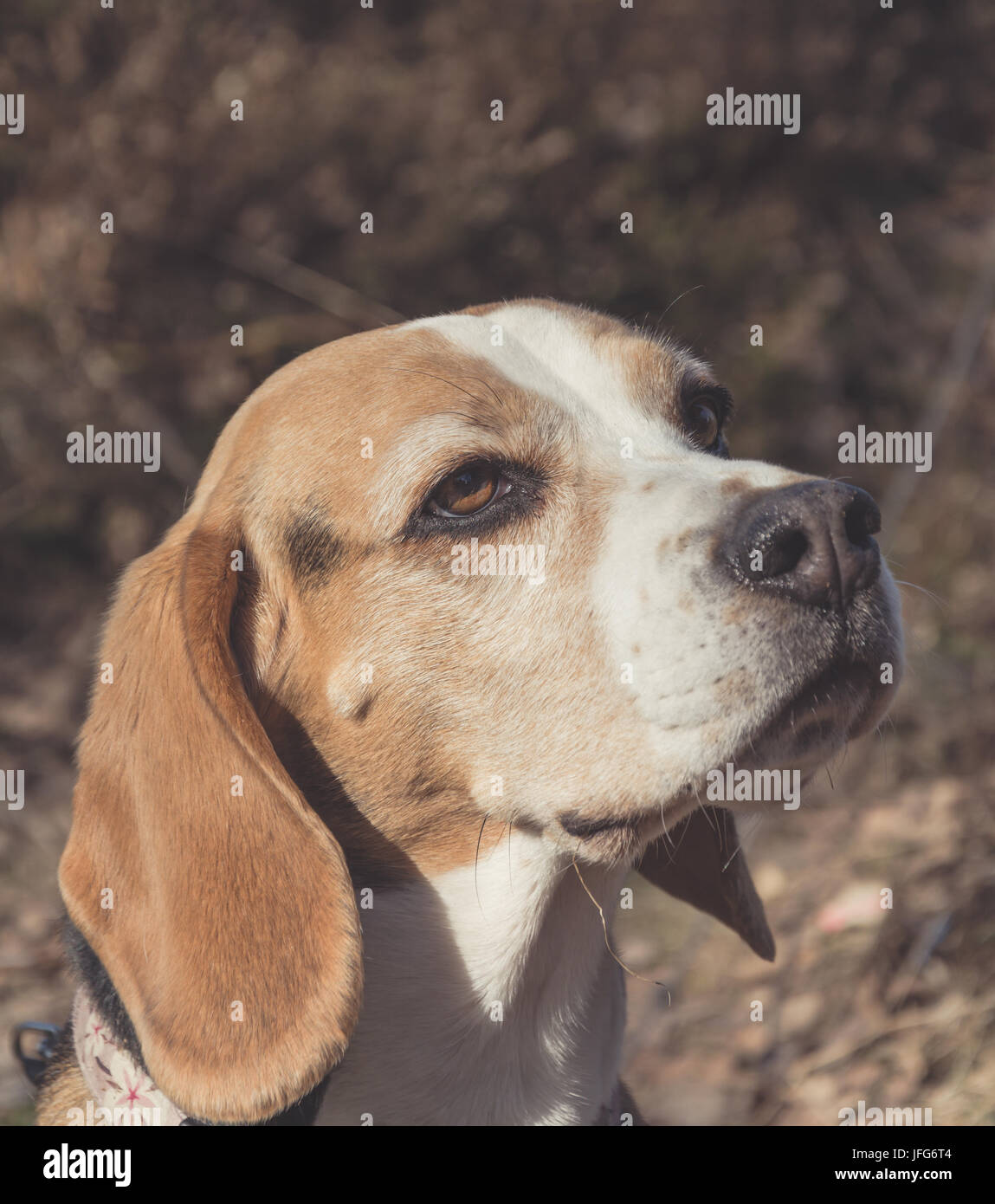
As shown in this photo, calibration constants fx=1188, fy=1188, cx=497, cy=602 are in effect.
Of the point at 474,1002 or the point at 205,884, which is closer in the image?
the point at 205,884

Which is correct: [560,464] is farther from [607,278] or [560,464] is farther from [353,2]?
[353,2]

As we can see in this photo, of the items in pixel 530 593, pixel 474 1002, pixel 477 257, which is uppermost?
pixel 477 257

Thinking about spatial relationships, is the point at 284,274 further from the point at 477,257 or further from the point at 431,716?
the point at 431,716

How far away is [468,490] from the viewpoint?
242 centimetres

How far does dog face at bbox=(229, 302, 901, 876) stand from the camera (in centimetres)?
210

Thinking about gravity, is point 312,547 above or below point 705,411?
below

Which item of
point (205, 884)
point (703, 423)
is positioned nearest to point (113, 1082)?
point (205, 884)

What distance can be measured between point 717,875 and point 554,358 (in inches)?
49.4

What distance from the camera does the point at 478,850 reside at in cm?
240

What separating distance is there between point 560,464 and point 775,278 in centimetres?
522

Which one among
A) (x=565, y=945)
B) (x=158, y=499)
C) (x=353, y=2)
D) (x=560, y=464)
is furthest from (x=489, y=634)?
(x=353, y=2)

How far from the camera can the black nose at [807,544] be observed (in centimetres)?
→ 205
